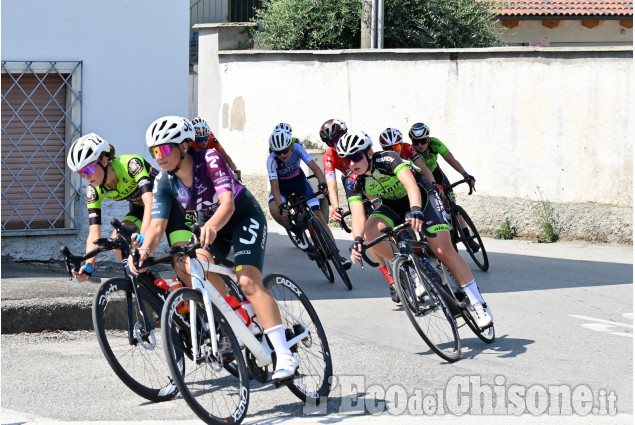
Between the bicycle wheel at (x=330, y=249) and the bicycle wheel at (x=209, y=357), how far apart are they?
474 centimetres

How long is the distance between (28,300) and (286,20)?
38.4ft

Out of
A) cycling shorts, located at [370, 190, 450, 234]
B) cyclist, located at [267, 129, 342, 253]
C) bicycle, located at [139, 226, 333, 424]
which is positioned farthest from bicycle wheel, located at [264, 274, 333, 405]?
cyclist, located at [267, 129, 342, 253]

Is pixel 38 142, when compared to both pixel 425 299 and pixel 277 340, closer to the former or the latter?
pixel 425 299

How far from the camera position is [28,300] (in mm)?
8758

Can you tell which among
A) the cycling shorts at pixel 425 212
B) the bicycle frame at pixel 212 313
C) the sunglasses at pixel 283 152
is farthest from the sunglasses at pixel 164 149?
the sunglasses at pixel 283 152

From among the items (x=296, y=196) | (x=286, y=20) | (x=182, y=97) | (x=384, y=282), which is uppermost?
(x=286, y=20)

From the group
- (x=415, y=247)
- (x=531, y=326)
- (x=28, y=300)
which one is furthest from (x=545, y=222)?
(x=28, y=300)

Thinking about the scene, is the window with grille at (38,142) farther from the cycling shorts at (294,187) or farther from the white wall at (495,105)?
the white wall at (495,105)

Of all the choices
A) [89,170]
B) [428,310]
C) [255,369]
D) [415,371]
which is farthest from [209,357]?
[428,310]

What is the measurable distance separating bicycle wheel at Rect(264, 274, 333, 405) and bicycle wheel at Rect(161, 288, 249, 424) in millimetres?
562

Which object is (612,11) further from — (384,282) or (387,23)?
(384,282)

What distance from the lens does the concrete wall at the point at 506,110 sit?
14.7 meters

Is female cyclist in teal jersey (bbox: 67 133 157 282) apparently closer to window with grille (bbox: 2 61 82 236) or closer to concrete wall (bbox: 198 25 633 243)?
window with grille (bbox: 2 61 82 236)

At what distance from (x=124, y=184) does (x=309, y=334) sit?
1870 millimetres
